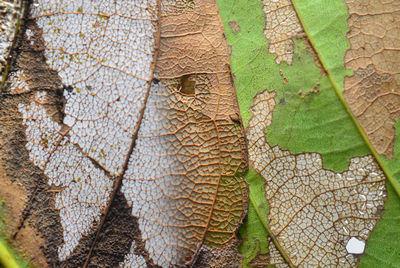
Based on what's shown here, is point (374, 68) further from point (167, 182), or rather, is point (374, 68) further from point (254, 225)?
point (167, 182)

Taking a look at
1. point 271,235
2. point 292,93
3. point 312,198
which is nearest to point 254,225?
point 271,235

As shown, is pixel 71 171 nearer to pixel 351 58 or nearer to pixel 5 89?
pixel 5 89

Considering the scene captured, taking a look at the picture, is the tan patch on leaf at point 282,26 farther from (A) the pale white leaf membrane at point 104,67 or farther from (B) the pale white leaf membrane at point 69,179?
(B) the pale white leaf membrane at point 69,179

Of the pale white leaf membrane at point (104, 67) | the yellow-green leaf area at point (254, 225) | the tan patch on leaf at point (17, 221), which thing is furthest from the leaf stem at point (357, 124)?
the tan patch on leaf at point (17, 221)

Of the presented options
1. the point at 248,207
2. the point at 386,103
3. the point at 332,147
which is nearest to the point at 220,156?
the point at 248,207

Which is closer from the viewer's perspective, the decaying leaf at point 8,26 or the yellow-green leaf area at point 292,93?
the yellow-green leaf area at point 292,93

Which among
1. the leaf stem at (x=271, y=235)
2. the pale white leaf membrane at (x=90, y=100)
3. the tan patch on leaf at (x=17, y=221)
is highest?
the pale white leaf membrane at (x=90, y=100)

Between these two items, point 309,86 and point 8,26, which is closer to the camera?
point 309,86
